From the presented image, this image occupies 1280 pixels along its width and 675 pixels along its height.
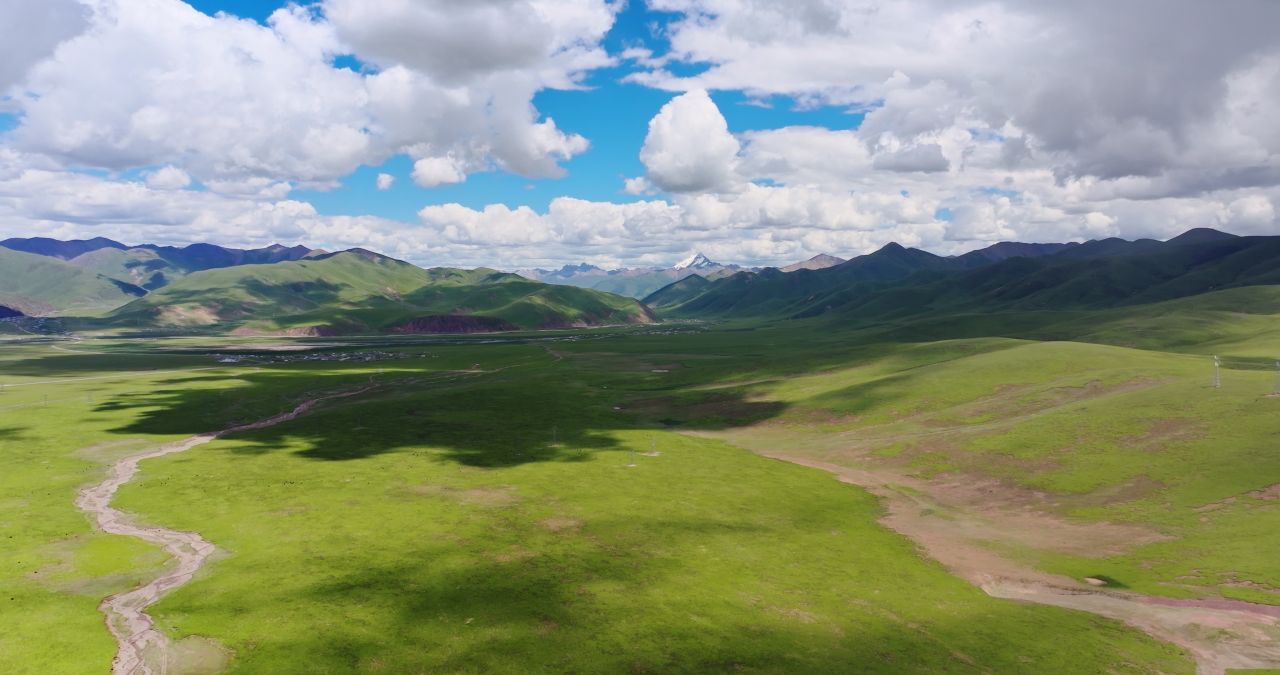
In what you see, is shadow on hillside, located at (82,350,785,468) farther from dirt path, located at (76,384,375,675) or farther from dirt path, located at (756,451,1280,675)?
dirt path, located at (756,451,1280,675)

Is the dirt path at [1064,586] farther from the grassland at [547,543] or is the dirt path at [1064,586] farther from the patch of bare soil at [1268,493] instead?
the patch of bare soil at [1268,493]

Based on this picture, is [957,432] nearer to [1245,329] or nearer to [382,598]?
[382,598]

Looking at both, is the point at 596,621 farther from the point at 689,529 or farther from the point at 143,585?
the point at 143,585

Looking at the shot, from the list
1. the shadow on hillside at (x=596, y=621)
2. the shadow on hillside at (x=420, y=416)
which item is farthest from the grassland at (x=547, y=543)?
the shadow on hillside at (x=420, y=416)

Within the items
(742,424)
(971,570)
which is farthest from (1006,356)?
(971,570)

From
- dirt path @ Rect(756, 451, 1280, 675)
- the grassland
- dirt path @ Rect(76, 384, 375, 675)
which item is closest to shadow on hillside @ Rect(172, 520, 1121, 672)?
the grassland

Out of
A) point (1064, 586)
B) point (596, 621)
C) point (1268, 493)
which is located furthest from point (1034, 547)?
point (596, 621)
